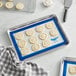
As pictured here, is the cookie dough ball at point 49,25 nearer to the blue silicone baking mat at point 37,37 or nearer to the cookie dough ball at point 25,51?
the blue silicone baking mat at point 37,37

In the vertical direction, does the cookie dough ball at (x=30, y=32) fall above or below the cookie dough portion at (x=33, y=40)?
above

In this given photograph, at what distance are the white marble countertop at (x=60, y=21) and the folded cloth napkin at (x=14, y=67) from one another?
2cm

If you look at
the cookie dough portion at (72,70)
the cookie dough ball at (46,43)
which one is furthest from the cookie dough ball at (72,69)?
the cookie dough ball at (46,43)

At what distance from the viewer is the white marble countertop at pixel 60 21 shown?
2.71ft

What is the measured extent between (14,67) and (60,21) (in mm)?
246

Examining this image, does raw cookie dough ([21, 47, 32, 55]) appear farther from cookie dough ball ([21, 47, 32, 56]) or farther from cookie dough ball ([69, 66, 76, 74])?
cookie dough ball ([69, 66, 76, 74])

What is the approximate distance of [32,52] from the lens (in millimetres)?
847

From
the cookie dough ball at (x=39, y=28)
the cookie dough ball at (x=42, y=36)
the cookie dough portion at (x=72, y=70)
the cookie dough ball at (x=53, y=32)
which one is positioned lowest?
the cookie dough portion at (x=72, y=70)

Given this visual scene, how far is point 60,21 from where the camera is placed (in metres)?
0.90

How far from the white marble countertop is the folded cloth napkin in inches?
0.9

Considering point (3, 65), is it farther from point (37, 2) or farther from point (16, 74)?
point (37, 2)

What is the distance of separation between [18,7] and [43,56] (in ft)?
0.74

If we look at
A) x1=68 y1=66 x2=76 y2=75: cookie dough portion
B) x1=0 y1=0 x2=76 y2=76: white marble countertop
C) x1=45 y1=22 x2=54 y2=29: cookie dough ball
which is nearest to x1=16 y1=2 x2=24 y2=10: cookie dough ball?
x1=0 y1=0 x2=76 y2=76: white marble countertop

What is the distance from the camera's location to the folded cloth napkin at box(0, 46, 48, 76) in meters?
0.80
